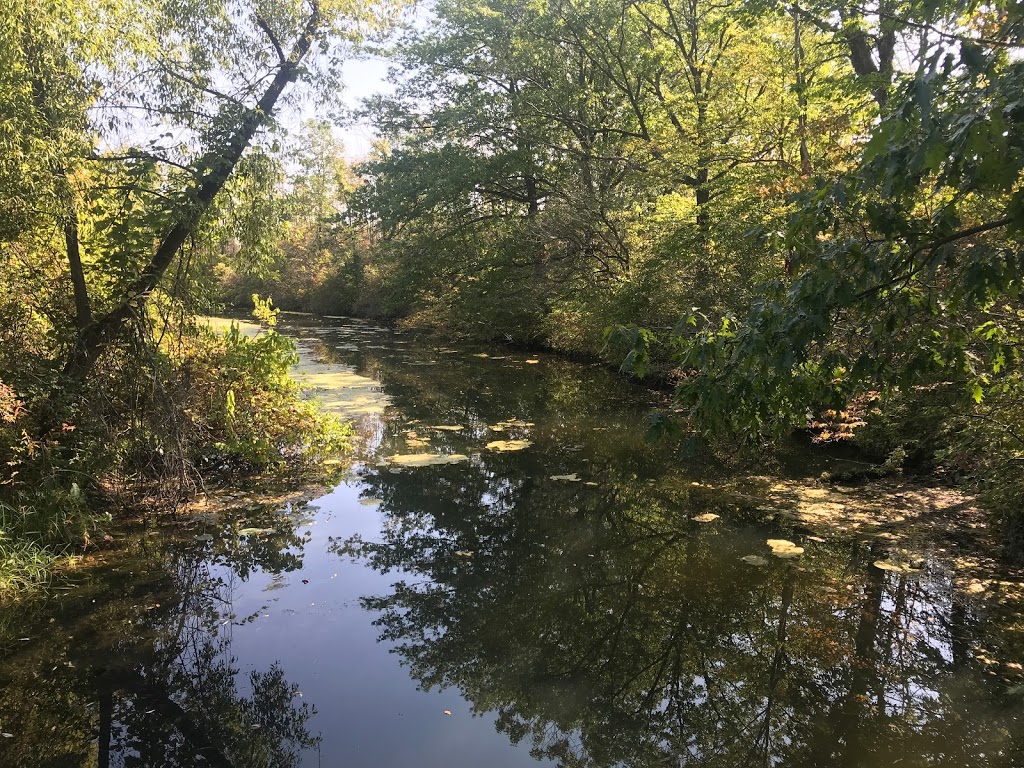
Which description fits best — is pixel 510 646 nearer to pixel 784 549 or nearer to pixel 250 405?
pixel 784 549

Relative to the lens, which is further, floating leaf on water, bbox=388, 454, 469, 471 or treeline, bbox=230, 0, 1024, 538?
floating leaf on water, bbox=388, 454, 469, 471

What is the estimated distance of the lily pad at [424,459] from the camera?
841cm

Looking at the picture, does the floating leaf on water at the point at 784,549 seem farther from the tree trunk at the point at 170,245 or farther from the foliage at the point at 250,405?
the tree trunk at the point at 170,245

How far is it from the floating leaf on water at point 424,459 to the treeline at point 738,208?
116 inches

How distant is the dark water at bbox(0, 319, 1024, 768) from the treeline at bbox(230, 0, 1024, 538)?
1.38m

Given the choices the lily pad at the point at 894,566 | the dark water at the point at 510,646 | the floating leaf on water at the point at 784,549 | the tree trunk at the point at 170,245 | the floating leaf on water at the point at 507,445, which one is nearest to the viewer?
the dark water at the point at 510,646

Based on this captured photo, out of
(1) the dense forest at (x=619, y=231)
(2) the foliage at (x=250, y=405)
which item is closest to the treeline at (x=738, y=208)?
(1) the dense forest at (x=619, y=231)

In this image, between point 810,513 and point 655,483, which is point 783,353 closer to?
point 810,513

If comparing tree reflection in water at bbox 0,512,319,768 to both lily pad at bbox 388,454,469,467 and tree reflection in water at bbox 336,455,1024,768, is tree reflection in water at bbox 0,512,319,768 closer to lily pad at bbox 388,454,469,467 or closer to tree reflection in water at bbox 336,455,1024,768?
tree reflection in water at bbox 336,455,1024,768

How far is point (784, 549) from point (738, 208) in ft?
22.3

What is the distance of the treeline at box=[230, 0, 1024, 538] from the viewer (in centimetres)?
237

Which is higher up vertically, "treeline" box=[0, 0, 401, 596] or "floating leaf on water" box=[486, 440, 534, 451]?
"treeline" box=[0, 0, 401, 596]

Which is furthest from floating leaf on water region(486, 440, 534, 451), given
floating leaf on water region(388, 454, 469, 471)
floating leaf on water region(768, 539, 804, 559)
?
floating leaf on water region(768, 539, 804, 559)

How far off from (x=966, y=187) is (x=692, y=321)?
1.13 metres
